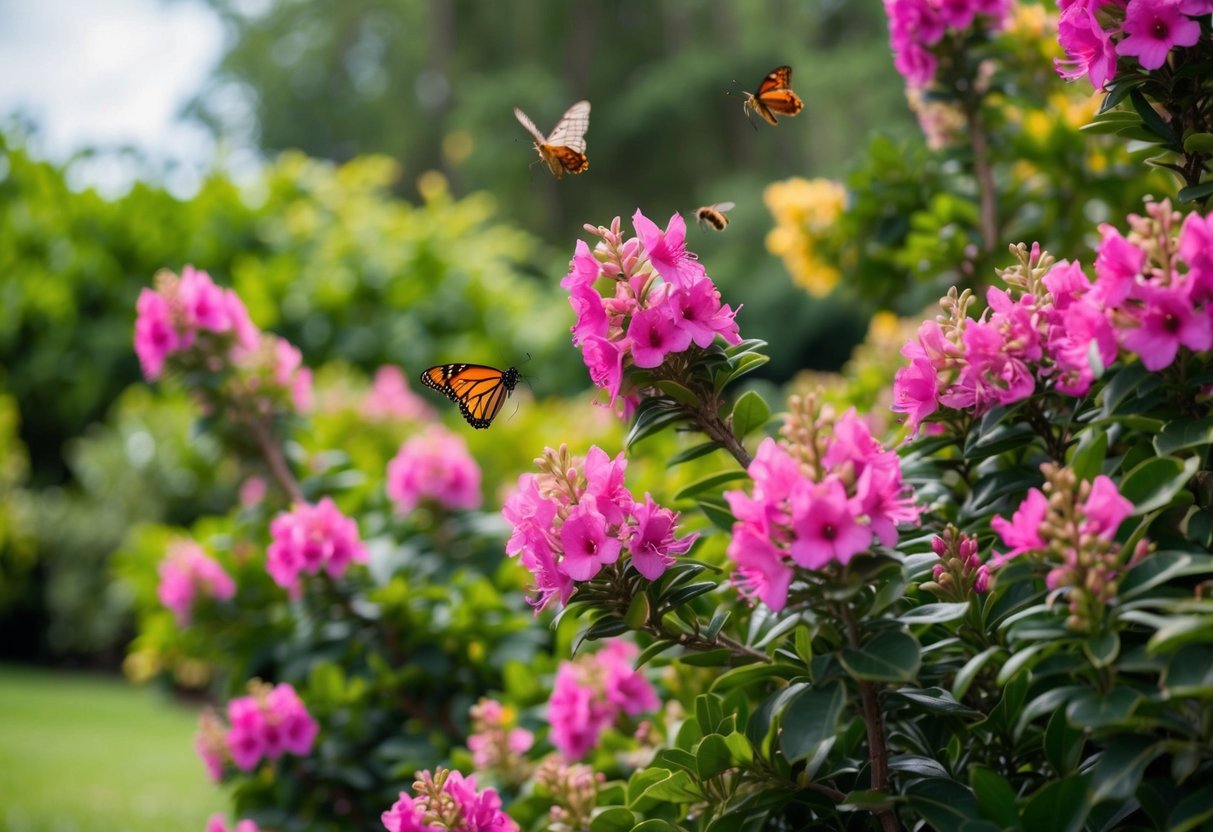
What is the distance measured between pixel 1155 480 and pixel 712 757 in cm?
60

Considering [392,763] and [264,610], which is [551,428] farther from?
[392,763]

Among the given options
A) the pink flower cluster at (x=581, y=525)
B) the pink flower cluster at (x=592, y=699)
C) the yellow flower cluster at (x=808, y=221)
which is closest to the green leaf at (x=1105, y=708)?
the pink flower cluster at (x=581, y=525)

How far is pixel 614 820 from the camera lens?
1558 millimetres

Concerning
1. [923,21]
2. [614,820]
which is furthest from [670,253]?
[923,21]

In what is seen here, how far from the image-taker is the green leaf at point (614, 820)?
154 cm

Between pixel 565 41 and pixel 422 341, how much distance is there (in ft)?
44.4

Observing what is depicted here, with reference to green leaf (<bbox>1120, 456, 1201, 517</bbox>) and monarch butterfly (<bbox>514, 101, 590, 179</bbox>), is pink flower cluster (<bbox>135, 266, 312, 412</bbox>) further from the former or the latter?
green leaf (<bbox>1120, 456, 1201, 517</bbox>)

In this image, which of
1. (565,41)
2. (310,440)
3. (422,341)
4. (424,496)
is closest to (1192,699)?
(424,496)

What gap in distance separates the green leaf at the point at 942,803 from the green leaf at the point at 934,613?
194mm

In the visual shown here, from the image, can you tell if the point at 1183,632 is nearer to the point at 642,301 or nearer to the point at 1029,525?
the point at 1029,525

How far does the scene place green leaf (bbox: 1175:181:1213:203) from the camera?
1.44 metres

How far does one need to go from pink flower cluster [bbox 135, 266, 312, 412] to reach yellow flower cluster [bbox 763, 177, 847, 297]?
141 centimetres

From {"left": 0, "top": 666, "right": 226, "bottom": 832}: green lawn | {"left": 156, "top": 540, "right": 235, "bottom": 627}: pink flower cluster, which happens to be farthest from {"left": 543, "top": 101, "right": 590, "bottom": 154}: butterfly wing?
{"left": 0, "top": 666, "right": 226, "bottom": 832}: green lawn

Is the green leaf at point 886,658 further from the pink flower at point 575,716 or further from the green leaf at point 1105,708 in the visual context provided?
the pink flower at point 575,716
